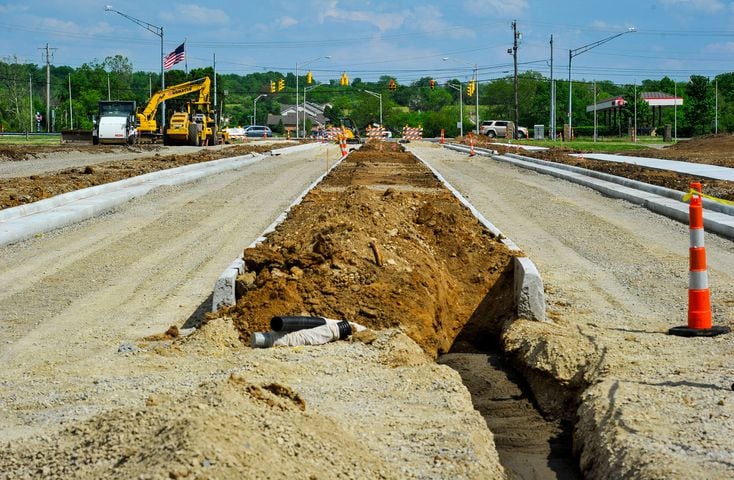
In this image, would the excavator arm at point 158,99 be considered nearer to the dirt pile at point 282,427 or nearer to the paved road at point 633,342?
the paved road at point 633,342

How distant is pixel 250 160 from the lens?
131ft

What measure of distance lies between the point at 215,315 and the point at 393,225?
3.89 meters

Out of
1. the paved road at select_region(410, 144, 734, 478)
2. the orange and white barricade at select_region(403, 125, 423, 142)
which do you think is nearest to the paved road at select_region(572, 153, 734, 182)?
the paved road at select_region(410, 144, 734, 478)

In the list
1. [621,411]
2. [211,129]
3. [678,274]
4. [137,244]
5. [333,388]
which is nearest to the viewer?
[621,411]

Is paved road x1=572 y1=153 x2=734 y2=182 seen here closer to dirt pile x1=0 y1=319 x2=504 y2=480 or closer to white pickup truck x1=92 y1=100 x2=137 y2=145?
dirt pile x1=0 y1=319 x2=504 y2=480

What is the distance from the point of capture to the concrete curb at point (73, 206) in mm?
15242

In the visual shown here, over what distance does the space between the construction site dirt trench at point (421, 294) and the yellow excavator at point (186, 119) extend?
43407 mm

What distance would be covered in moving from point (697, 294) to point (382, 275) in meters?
2.81

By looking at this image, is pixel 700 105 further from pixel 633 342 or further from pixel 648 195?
pixel 633 342

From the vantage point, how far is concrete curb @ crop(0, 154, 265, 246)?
15.2 meters

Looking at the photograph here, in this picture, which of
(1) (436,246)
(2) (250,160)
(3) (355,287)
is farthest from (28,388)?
(2) (250,160)

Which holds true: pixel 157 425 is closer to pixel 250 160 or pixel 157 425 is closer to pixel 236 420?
pixel 236 420

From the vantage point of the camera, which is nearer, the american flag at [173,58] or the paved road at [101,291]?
the paved road at [101,291]

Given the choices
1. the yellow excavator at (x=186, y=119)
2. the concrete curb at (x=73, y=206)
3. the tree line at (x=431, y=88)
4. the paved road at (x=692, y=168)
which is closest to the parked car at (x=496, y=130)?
the tree line at (x=431, y=88)
